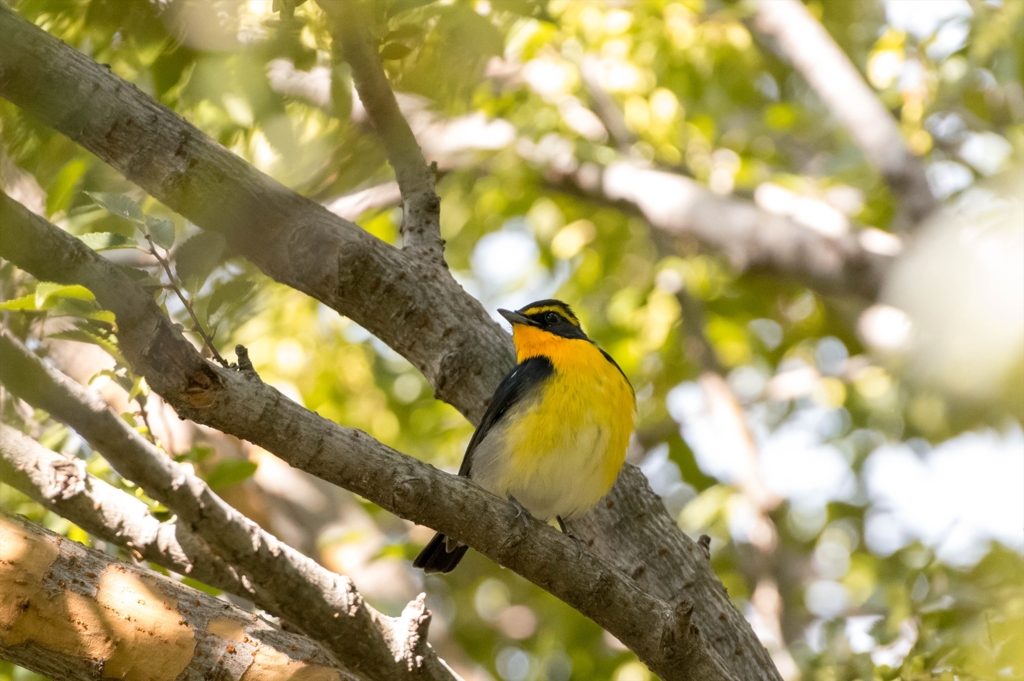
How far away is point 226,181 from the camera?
372cm

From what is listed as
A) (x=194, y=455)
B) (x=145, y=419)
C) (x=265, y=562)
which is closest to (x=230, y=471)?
(x=194, y=455)

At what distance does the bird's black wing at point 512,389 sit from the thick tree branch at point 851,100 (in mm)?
3360

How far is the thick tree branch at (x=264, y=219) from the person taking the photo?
341 centimetres

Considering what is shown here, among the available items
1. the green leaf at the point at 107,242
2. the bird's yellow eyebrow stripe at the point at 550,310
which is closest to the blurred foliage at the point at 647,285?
the green leaf at the point at 107,242

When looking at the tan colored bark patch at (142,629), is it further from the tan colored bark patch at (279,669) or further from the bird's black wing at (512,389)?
the bird's black wing at (512,389)

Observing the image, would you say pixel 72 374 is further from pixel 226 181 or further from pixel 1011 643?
pixel 1011 643

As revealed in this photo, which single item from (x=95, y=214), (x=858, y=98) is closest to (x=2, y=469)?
(x=95, y=214)

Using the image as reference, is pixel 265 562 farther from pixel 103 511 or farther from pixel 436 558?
pixel 436 558

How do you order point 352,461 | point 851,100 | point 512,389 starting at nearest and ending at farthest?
point 352,461 → point 512,389 → point 851,100

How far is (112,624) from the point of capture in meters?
2.91

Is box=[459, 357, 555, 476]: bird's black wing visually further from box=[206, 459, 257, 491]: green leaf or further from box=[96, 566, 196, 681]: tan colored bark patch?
box=[96, 566, 196, 681]: tan colored bark patch

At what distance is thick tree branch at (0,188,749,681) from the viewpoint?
2484mm

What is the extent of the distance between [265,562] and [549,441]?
70.5 inches

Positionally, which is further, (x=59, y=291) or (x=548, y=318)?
(x=548, y=318)
